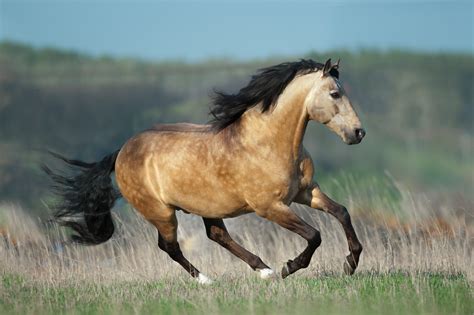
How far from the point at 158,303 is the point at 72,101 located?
1144 inches

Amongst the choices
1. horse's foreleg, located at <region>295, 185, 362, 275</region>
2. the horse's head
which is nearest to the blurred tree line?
horse's foreleg, located at <region>295, 185, 362, 275</region>

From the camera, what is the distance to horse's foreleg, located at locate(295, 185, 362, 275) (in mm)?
9688

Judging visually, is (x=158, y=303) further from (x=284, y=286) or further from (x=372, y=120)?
(x=372, y=120)

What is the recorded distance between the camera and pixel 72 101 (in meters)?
37.3

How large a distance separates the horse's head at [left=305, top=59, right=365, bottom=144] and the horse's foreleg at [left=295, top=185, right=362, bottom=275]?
0.69 m

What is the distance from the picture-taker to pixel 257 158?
9.67 m

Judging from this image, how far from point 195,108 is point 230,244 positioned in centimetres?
2816

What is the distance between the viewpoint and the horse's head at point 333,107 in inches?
371

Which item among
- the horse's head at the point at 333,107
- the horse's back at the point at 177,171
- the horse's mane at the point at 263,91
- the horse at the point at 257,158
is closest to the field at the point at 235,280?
the horse at the point at 257,158

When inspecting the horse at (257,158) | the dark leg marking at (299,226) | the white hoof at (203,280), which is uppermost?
the horse at (257,158)

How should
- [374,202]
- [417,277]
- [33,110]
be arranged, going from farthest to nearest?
[33,110], [374,202], [417,277]

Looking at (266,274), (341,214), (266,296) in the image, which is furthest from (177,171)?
(266,296)

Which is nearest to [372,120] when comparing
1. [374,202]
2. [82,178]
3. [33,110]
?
[33,110]

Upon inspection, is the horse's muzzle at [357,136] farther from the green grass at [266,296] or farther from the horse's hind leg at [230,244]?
the horse's hind leg at [230,244]
